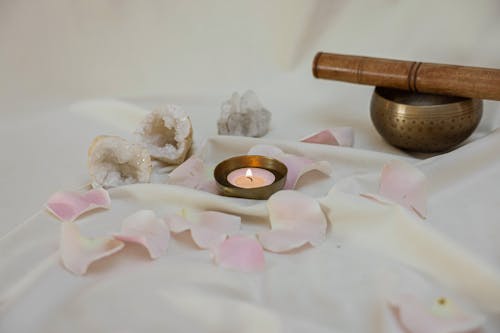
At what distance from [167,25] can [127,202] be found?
77cm

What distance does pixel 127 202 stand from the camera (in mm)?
1207

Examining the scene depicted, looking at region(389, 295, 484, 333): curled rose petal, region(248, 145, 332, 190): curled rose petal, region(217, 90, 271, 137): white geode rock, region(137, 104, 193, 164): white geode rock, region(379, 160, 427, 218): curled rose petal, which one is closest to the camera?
region(389, 295, 484, 333): curled rose petal

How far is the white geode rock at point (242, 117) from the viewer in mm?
1508

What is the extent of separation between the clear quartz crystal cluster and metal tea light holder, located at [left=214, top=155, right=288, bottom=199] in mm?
135

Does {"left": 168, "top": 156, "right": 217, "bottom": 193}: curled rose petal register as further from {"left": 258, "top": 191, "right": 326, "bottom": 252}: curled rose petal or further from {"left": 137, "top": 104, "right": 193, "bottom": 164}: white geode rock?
{"left": 258, "top": 191, "right": 326, "bottom": 252}: curled rose petal

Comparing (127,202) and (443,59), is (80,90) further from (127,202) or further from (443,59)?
(443,59)

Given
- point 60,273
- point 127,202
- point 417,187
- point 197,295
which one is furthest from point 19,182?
point 417,187

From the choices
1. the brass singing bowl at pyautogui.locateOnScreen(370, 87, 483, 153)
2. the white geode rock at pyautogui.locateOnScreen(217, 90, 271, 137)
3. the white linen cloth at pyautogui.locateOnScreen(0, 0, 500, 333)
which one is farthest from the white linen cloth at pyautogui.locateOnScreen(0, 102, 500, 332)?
the white geode rock at pyautogui.locateOnScreen(217, 90, 271, 137)

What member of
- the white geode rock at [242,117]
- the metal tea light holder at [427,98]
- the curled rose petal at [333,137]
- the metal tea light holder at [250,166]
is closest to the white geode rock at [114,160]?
the metal tea light holder at [250,166]

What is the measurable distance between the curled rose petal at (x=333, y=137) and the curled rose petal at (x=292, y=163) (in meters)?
0.10

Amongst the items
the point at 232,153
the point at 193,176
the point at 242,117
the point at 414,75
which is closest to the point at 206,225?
the point at 193,176

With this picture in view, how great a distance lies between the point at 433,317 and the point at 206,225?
0.40m

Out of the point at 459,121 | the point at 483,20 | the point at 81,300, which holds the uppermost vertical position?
the point at 483,20

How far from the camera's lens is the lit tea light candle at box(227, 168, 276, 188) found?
1.23m
